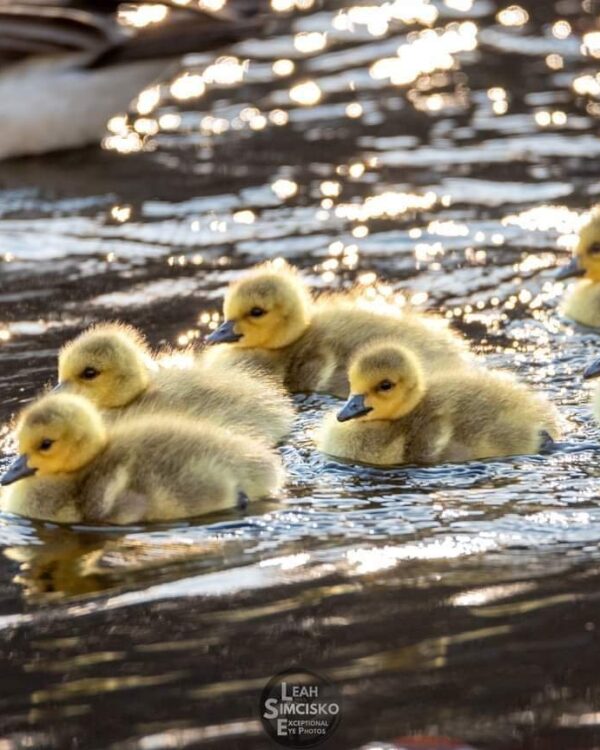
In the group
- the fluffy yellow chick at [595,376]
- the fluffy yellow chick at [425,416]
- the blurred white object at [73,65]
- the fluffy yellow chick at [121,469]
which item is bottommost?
the fluffy yellow chick at [121,469]

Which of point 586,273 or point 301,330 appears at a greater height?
point 586,273

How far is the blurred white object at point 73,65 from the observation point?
31.9 ft

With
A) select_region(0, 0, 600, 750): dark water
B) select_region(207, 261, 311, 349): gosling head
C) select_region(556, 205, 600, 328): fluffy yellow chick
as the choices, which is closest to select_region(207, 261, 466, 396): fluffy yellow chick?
select_region(207, 261, 311, 349): gosling head

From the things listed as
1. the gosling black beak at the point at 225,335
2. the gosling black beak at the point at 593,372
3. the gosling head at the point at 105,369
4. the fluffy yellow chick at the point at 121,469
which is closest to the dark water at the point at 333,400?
the fluffy yellow chick at the point at 121,469

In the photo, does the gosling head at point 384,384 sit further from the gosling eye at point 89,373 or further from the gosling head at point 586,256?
the gosling head at point 586,256

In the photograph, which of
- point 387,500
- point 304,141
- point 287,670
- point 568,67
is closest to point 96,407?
point 387,500

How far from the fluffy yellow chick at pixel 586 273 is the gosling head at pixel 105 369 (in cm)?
186

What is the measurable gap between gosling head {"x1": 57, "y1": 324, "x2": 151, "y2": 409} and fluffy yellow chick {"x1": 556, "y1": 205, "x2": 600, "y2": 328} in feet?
6.12

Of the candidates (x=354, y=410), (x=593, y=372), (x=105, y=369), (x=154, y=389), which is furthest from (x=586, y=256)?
(x=105, y=369)

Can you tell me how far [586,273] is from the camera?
7590 millimetres

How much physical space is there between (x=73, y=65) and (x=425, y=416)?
4.32 meters

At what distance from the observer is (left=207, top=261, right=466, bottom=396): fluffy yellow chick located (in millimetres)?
6758

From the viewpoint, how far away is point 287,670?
4.82 m

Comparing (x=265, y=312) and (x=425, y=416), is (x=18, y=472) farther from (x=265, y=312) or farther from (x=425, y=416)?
(x=265, y=312)
